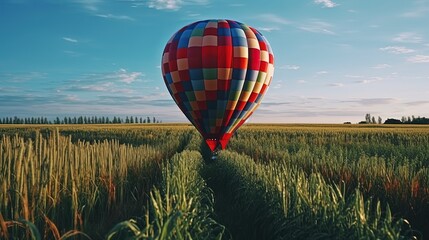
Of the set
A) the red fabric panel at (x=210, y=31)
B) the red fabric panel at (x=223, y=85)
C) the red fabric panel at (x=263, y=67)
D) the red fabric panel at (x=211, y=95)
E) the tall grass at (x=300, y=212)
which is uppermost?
the red fabric panel at (x=210, y=31)

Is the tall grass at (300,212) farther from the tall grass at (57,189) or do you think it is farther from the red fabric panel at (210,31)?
the red fabric panel at (210,31)

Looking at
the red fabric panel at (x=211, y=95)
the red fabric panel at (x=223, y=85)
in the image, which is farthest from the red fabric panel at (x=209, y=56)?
the red fabric panel at (x=211, y=95)

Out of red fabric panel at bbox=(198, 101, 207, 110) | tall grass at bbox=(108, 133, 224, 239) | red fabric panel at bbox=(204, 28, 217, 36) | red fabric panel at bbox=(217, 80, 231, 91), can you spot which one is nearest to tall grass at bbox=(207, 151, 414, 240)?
tall grass at bbox=(108, 133, 224, 239)

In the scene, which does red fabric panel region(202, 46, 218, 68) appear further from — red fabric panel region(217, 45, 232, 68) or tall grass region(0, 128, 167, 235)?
tall grass region(0, 128, 167, 235)

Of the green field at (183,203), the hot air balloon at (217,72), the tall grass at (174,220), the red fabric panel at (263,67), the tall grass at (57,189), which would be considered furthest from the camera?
the red fabric panel at (263,67)

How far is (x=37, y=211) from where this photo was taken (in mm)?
5059

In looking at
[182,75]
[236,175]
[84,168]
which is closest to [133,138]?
[182,75]

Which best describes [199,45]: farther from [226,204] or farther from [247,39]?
[226,204]

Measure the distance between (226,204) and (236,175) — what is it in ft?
5.26

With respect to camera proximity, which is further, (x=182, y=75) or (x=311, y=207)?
(x=182, y=75)

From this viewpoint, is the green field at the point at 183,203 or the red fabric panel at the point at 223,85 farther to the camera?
the red fabric panel at the point at 223,85

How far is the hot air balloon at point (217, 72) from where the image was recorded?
1539 centimetres

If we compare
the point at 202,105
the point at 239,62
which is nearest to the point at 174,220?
the point at 239,62

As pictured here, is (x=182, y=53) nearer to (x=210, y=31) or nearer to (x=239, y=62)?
(x=210, y=31)
